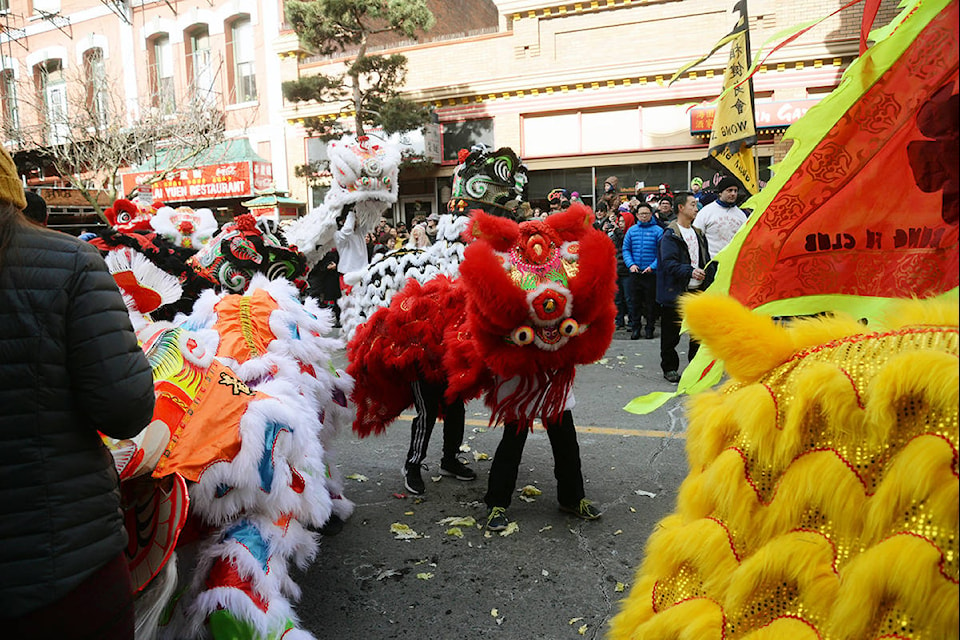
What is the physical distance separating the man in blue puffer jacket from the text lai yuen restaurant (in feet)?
41.8

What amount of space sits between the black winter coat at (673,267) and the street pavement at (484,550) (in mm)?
2035

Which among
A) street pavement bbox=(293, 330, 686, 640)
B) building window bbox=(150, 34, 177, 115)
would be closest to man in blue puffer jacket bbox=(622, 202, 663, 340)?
street pavement bbox=(293, 330, 686, 640)

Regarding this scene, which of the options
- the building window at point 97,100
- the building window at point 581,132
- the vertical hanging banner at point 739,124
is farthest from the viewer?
the building window at point 581,132

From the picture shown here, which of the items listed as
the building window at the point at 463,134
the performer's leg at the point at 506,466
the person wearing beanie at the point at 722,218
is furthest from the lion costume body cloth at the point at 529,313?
the building window at the point at 463,134

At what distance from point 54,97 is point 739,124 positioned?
75.1 feet

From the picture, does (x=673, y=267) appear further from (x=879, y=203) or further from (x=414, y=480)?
(x=879, y=203)

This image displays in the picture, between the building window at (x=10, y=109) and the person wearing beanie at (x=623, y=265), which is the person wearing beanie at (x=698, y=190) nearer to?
the person wearing beanie at (x=623, y=265)

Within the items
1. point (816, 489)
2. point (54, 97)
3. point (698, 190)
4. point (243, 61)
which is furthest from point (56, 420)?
point (54, 97)

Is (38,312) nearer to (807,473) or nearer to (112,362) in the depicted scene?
(112,362)

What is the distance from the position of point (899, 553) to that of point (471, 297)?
227 centimetres

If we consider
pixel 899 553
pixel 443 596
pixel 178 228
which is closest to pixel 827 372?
pixel 899 553

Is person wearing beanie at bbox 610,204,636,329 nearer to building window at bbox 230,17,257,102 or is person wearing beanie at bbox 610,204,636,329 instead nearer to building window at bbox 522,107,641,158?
building window at bbox 522,107,641,158

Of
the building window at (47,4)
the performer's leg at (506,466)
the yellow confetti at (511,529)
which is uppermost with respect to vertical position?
the building window at (47,4)

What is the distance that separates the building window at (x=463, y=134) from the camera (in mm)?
17375
